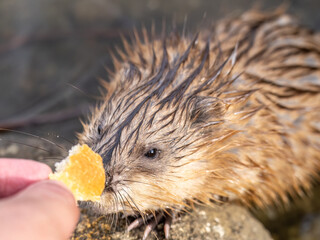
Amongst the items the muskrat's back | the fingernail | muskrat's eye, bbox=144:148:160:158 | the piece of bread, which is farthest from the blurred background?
the fingernail

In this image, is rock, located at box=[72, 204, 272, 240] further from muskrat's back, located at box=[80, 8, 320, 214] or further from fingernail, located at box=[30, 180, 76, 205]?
fingernail, located at box=[30, 180, 76, 205]

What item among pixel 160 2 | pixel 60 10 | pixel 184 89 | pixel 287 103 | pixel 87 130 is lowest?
pixel 87 130

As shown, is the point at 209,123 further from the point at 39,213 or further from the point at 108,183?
the point at 39,213

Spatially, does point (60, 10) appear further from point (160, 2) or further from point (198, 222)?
point (198, 222)

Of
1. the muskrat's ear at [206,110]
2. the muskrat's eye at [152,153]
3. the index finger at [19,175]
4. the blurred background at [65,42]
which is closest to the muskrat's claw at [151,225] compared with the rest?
the muskrat's eye at [152,153]

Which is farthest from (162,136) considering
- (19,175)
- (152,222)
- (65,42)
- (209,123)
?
(65,42)

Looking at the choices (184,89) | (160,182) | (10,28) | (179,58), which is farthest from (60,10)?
(160,182)
